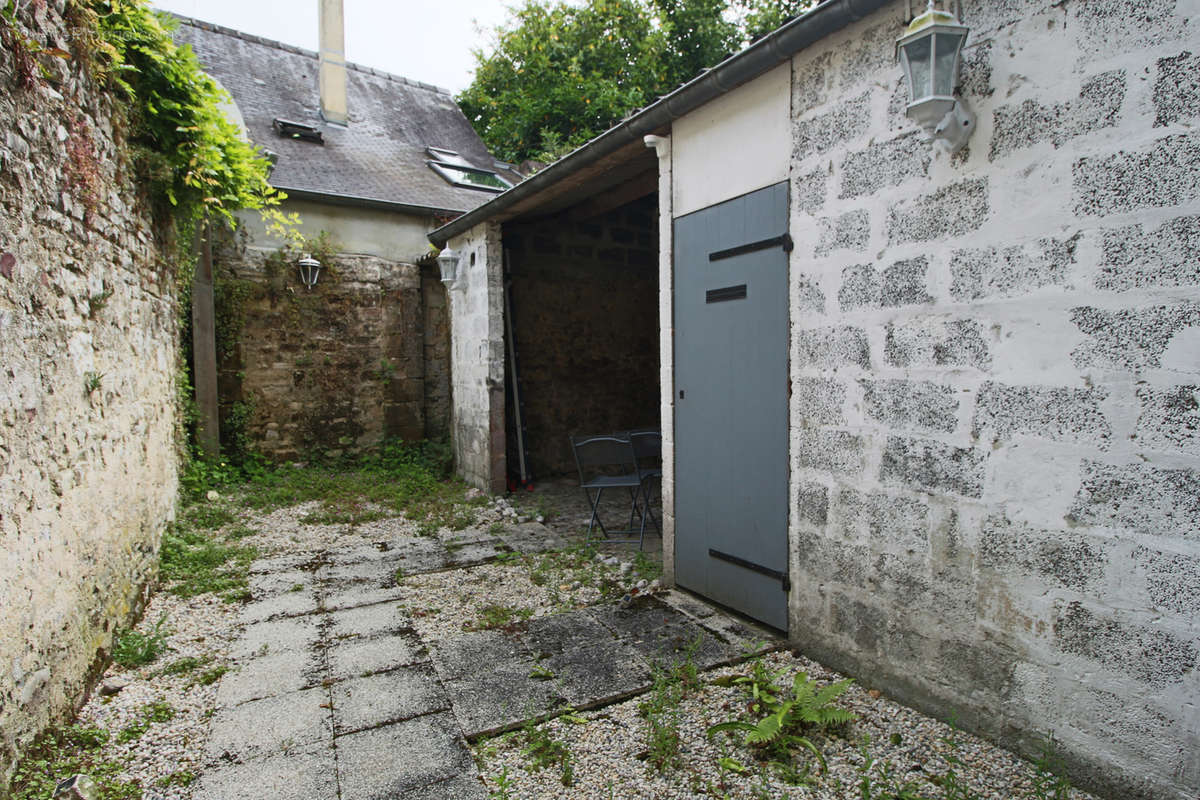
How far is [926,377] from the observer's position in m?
2.46

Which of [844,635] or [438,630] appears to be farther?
[438,630]

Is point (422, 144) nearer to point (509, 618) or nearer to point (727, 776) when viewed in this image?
point (509, 618)

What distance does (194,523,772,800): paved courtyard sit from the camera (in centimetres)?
228

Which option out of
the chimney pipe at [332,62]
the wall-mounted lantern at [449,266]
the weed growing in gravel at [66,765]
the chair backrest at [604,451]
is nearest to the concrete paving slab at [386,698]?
the weed growing in gravel at [66,765]

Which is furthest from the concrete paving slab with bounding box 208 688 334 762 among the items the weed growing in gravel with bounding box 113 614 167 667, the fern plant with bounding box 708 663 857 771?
the fern plant with bounding box 708 663 857 771

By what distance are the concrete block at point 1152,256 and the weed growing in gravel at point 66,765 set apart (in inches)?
137

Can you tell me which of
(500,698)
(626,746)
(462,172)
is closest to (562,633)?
(500,698)

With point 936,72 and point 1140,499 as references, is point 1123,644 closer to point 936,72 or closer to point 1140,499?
point 1140,499

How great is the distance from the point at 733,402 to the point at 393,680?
2119 millimetres

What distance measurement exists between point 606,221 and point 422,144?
195 inches

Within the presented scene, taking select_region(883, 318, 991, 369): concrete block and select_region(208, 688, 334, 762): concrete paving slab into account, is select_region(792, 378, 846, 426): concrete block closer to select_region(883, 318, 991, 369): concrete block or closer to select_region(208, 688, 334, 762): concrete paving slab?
select_region(883, 318, 991, 369): concrete block

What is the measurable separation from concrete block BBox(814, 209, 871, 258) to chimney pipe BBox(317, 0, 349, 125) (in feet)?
31.8

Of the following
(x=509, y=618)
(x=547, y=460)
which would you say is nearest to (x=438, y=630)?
(x=509, y=618)

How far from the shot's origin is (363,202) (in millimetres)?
8297
